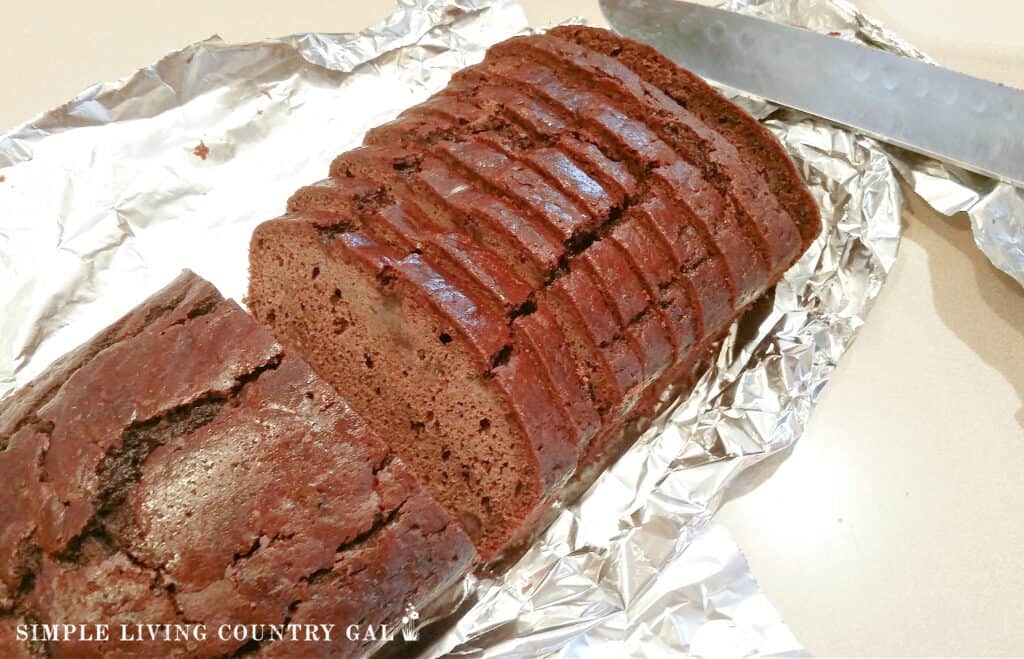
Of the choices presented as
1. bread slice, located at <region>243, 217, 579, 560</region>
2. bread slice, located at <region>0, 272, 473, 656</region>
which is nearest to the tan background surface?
bread slice, located at <region>243, 217, 579, 560</region>

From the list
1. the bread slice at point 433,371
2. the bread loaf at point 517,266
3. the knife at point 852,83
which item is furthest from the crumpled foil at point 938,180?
the bread slice at point 433,371

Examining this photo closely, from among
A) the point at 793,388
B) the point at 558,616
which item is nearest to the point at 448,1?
the point at 793,388

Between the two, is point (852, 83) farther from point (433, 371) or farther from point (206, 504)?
point (206, 504)

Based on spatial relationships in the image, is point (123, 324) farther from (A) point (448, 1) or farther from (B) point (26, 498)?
(A) point (448, 1)

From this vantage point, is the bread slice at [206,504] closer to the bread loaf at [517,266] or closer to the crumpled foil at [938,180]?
the bread loaf at [517,266]

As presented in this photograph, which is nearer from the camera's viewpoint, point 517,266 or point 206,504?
point 206,504

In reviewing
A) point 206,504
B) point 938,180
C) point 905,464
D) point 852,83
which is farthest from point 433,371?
point 938,180

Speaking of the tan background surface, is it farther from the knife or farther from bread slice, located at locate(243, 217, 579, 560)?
bread slice, located at locate(243, 217, 579, 560)
